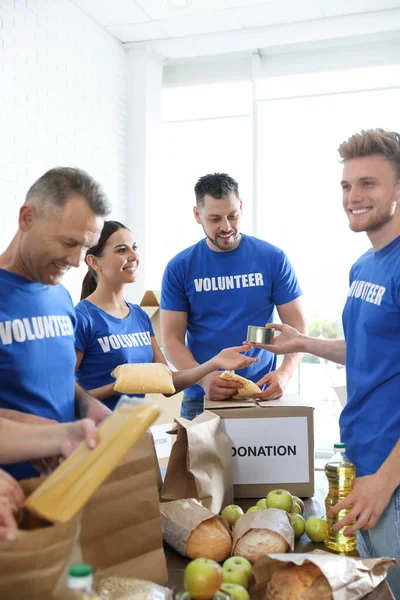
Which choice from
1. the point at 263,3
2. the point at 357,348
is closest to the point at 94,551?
the point at 357,348

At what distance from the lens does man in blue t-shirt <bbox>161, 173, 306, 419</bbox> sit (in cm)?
248

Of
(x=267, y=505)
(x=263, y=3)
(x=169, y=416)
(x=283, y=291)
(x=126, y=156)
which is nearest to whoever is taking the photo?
(x=267, y=505)

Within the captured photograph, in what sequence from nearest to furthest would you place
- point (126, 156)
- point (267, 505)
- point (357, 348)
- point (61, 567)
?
point (61, 567)
point (267, 505)
point (357, 348)
point (126, 156)

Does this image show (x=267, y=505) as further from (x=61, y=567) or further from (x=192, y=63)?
(x=192, y=63)

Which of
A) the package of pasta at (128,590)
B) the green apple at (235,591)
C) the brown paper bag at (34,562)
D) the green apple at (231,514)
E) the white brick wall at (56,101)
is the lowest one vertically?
the green apple at (231,514)

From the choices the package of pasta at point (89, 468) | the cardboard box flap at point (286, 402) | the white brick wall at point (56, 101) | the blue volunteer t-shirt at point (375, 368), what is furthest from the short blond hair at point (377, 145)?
the white brick wall at point (56, 101)

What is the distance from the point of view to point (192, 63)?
5738mm

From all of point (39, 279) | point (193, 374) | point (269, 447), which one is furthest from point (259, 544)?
point (193, 374)

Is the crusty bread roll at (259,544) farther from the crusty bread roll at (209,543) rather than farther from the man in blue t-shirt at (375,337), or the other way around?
the man in blue t-shirt at (375,337)

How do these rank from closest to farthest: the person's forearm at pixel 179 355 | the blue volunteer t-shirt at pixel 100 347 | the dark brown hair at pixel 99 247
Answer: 1. the blue volunteer t-shirt at pixel 100 347
2. the dark brown hair at pixel 99 247
3. the person's forearm at pixel 179 355

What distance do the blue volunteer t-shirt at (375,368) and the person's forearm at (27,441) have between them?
0.87 meters

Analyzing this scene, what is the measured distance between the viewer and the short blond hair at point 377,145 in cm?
162

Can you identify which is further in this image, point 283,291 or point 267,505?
point 283,291

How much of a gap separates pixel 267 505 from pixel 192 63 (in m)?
5.14
